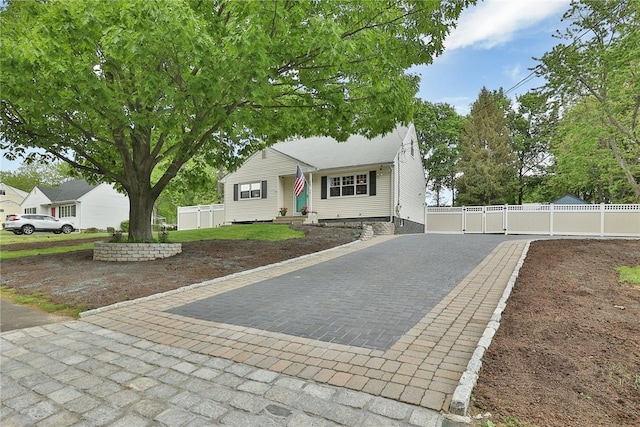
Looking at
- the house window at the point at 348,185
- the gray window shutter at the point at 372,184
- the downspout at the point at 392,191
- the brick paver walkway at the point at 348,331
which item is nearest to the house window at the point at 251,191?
the house window at the point at 348,185

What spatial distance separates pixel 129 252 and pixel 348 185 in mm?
11536

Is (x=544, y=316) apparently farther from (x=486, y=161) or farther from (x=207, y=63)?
(x=486, y=161)

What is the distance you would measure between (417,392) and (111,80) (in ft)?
31.9

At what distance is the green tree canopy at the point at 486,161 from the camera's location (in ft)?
83.9

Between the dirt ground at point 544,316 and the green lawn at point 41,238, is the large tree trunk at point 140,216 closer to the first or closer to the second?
the dirt ground at point 544,316

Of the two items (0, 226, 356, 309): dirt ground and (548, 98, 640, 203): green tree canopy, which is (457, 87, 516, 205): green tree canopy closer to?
(548, 98, 640, 203): green tree canopy

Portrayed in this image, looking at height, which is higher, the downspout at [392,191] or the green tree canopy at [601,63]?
the green tree canopy at [601,63]

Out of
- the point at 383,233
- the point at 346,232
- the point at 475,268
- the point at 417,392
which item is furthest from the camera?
the point at 383,233

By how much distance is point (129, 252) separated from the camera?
31.9 feet

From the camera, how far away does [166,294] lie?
613cm

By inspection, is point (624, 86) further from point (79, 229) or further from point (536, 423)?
point (79, 229)

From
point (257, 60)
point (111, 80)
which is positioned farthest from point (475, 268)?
point (111, 80)

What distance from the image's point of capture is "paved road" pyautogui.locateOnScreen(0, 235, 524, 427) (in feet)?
8.20

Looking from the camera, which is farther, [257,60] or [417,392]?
[257,60]
